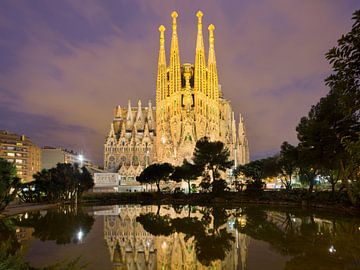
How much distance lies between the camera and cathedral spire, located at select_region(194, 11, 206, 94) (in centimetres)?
9600

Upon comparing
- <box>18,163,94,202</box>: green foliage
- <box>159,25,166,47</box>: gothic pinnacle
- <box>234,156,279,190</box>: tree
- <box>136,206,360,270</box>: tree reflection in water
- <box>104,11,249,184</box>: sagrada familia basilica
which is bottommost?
<box>136,206,360,270</box>: tree reflection in water

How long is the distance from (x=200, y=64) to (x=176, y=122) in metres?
18.0

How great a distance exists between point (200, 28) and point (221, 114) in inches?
1054

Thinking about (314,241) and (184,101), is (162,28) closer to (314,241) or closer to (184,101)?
(184,101)

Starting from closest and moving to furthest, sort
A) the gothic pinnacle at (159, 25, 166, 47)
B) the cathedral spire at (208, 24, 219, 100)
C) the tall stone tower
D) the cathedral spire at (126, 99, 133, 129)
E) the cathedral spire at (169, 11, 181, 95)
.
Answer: the tall stone tower, the cathedral spire at (169, 11, 181, 95), the cathedral spire at (208, 24, 219, 100), the gothic pinnacle at (159, 25, 166, 47), the cathedral spire at (126, 99, 133, 129)

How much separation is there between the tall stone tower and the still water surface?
228 feet

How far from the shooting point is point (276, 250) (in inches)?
549

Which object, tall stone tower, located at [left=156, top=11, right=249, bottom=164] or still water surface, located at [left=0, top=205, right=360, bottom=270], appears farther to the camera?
tall stone tower, located at [left=156, top=11, right=249, bottom=164]

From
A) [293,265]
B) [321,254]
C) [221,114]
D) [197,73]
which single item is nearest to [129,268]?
[293,265]

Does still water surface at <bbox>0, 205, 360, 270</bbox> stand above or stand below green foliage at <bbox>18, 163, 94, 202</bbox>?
below

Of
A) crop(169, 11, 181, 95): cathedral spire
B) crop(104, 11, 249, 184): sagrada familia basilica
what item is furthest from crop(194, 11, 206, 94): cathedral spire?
crop(169, 11, 181, 95): cathedral spire

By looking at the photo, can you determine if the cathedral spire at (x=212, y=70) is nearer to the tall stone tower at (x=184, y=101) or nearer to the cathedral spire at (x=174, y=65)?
the tall stone tower at (x=184, y=101)

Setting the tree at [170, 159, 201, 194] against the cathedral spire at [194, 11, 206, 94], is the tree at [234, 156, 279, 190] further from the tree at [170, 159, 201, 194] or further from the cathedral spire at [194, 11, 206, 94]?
the cathedral spire at [194, 11, 206, 94]

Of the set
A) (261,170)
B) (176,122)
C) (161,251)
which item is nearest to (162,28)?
(176,122)
